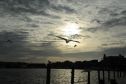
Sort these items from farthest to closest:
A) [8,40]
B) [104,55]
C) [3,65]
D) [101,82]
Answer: [104,55]
[3,65]
[101,82]
[8,40]

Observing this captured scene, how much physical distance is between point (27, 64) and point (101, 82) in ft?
113

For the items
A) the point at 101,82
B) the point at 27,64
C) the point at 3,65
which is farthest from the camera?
the point at 27,64

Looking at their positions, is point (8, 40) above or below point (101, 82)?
above


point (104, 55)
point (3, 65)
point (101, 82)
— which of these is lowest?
point (101, 82)

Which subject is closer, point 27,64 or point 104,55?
point 27,64

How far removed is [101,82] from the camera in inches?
2127

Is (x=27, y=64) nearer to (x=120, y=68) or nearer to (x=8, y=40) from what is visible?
(x=120, y=68)

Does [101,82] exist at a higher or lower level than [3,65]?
lower

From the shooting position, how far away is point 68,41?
41031mm

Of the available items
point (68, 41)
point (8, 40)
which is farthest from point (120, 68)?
point (8, 40)

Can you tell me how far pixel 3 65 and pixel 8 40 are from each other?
84.6 feet

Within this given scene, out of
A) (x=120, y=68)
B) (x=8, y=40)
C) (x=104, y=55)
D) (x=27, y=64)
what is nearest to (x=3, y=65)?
(x=27, y=64)

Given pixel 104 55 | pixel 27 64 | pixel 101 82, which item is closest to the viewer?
pixel 101 82

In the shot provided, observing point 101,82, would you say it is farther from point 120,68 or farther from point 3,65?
point 3,65
